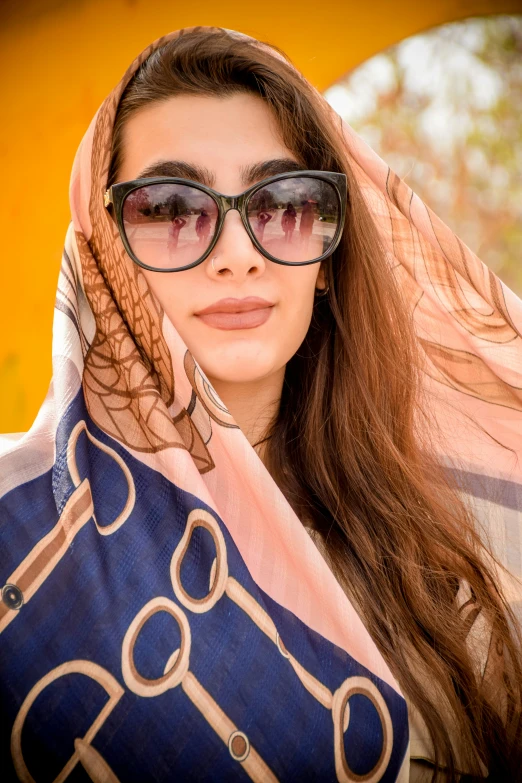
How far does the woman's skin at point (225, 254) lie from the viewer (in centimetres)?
133

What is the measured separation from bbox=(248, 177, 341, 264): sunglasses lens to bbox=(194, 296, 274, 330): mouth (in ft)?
0.38

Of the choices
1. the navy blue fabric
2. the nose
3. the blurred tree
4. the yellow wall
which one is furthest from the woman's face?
the blurred tree

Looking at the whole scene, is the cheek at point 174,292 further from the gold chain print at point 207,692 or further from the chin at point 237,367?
the gold chain print at point 207,692

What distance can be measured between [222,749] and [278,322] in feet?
2.76

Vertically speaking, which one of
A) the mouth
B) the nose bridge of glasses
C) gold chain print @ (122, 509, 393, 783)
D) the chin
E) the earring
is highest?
the nose bridge of glasses

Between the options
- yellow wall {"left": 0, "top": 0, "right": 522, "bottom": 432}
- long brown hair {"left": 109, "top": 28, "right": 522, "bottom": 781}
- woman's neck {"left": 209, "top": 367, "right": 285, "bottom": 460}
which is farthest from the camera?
yellow wall {"left": 0, "top": 0, "right": 522, "bottom": 432}

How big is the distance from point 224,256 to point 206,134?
29 centimetres

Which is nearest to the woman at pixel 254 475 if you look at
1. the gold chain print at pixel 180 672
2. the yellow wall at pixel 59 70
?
the gold chain print at pixel 180 672

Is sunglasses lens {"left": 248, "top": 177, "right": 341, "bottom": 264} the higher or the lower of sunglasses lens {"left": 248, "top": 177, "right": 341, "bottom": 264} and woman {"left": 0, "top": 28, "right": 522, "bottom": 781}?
the higher

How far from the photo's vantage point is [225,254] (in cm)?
129

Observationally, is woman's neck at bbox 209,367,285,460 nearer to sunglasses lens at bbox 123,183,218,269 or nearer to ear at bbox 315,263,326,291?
ear at bbox 315,263,326,291

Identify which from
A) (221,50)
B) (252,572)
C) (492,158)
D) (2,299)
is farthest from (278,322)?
(492,158)

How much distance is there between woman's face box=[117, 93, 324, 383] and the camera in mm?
1326

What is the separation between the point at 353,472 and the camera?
5.04ft
